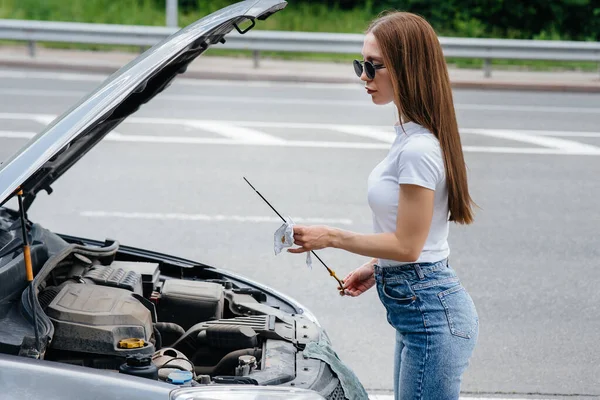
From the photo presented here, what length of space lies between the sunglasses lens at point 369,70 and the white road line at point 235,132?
7957mm


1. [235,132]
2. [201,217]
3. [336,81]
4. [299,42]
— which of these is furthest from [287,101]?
[201,217]

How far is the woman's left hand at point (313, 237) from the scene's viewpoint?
2.77 metres

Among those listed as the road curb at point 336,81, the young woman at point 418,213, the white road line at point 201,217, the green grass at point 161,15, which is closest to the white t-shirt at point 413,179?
the young woman at point 418,213

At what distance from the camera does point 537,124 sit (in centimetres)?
1263

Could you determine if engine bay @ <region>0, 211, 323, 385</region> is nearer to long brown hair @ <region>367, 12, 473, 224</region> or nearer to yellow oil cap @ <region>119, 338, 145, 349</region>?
yellow oil cap @ <region>119, 338, 145, 349</region>

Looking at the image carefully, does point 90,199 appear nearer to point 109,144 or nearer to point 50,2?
point 109,144

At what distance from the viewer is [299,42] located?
16328 millimetres

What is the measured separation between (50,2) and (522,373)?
18.4m

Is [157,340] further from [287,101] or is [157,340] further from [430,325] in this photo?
[287,101]

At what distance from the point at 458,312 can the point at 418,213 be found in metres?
0.37

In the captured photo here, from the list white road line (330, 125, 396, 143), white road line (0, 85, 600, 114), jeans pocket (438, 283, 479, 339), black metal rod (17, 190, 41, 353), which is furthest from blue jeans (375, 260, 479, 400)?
white road line (0, 85, 600, 114)

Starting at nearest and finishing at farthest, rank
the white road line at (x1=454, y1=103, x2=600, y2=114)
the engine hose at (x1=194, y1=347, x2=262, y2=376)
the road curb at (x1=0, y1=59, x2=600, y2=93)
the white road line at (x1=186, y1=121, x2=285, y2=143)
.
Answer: the engine hose at (x1=194, y1=347, x2=262, y2=376) → the white road line at (x1=186, y1=121, x2=285, y2=143) → the white road line at (x1=454, y1=103, x2=600, y2=114) → the road curb at (x1=0, y1=59, x2=600, y2=93)

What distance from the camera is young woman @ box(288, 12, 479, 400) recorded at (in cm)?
275

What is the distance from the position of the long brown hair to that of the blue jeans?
25 centimetres
